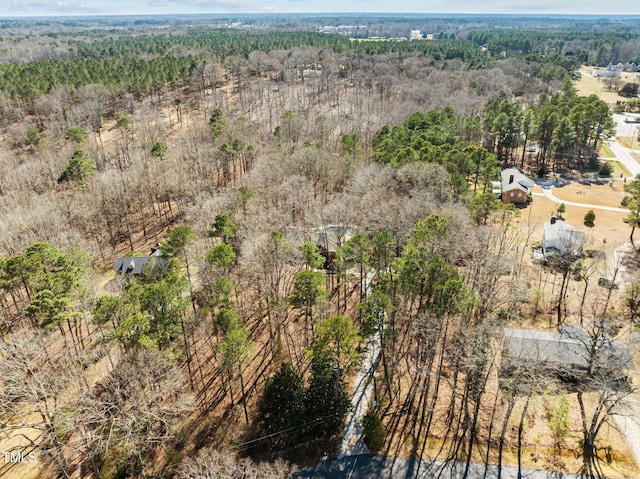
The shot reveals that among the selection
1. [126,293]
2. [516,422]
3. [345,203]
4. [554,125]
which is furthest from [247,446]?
[554,125]

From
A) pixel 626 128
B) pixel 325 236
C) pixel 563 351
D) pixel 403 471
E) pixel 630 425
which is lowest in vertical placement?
pixel 403 471

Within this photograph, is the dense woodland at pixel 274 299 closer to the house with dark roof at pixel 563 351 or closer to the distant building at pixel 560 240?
the house with dark roof at pixel 563 351

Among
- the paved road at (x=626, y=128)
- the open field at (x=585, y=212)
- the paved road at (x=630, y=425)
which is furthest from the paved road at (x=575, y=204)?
the paved road at (x=626, y=128)

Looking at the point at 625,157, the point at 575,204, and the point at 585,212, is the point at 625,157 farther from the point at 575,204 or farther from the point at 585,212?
the point at 585,212

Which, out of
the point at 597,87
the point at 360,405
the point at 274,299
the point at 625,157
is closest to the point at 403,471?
the point at 360,405

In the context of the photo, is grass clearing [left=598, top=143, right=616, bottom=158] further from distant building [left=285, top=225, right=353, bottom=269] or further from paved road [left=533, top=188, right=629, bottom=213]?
distant building [left=285, top=225, right=353, bottom=269]

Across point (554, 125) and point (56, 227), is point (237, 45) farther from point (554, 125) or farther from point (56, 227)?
point (56, 227)
